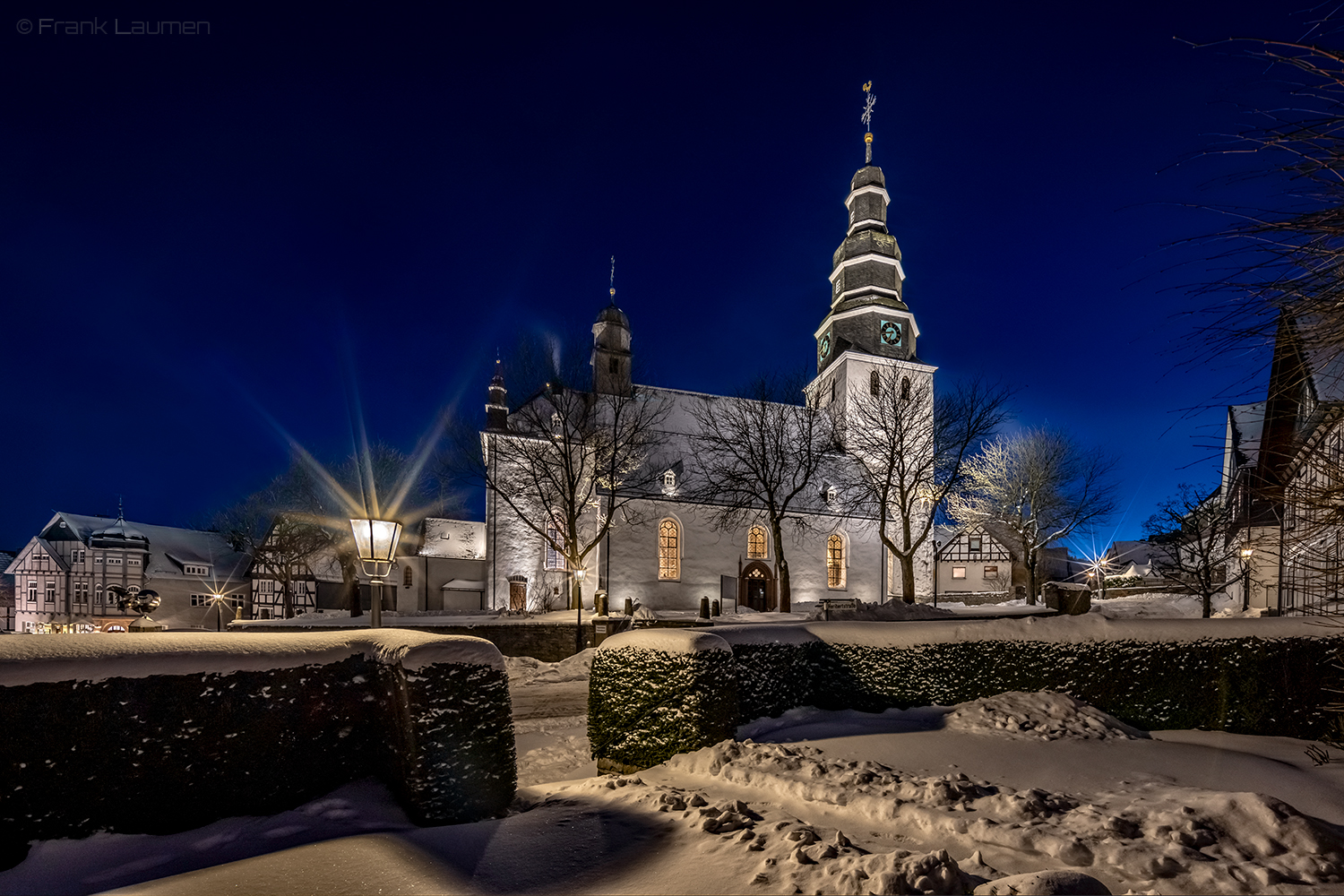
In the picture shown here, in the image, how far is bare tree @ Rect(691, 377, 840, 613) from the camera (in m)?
29.2

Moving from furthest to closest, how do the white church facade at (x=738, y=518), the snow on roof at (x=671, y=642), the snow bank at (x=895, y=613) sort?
the white church facade at (x=738, y=518)
the snow bank at (x=895, y=613)
the snow on roof at (x=671, y=642)

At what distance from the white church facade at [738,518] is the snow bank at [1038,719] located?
19.5 m

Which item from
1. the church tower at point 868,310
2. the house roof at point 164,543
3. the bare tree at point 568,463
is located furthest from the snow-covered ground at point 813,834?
the house roof at point 164,543

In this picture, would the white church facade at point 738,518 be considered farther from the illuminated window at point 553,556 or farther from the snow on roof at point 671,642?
the snow on roof at point 671,642

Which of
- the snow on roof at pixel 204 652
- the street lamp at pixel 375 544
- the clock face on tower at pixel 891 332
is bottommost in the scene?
the snow on roof at pixel 204 652

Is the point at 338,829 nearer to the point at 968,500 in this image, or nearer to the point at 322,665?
the point at 322,665

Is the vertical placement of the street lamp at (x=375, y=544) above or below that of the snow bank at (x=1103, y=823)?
above

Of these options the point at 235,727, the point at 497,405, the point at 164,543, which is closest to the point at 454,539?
the point at 497,405

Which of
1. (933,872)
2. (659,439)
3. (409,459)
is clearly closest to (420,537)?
(409,459)

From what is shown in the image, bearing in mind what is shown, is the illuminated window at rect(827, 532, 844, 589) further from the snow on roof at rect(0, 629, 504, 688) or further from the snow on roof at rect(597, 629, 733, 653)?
the snow on roof at rect(0, 629, 504, 688)

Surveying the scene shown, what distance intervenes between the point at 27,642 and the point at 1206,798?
28.1ft

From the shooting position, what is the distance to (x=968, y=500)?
129ft

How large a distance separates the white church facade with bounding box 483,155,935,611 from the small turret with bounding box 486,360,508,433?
70mm

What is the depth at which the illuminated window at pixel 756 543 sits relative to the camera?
33500 mm
